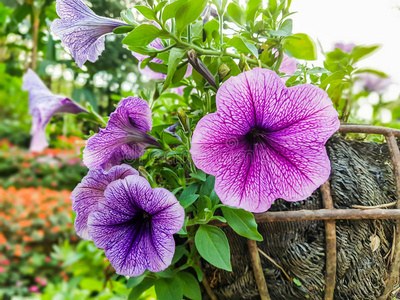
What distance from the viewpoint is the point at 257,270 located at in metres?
0.34

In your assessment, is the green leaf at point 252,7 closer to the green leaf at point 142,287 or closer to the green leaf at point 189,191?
the green leaf at point 189,191

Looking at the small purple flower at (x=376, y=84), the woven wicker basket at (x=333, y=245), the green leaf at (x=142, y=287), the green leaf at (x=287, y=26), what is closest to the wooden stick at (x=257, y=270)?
the woven wicker basket at (x=333, y=245)

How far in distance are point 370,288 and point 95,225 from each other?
0.99 ft

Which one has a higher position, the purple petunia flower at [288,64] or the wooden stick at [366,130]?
the purple petunia flower at [288,64]

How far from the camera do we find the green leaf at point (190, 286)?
0.36 metres

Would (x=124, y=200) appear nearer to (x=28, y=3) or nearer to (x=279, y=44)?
(x=279, y=44)

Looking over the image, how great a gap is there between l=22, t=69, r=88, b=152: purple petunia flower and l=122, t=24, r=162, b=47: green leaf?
0.20 m

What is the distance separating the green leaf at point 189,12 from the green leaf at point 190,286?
11.0 inches

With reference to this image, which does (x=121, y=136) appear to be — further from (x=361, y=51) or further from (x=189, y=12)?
(x=361, y=51)

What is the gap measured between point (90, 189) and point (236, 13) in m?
0.27

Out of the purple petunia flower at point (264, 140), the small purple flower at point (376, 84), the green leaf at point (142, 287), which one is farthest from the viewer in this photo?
the small purple flower at point (376, 84)

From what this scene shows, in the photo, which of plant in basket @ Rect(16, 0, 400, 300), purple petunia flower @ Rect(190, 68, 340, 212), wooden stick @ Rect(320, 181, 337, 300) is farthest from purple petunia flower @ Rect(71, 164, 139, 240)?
wooden stick @ Rect(320, 181, 337, 300)

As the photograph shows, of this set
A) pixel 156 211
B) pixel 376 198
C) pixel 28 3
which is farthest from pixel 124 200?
pixel 28 3

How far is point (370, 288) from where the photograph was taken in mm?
348
